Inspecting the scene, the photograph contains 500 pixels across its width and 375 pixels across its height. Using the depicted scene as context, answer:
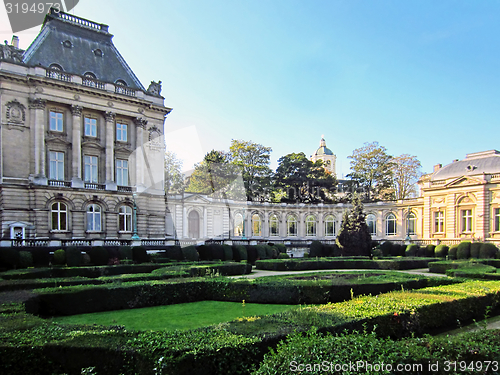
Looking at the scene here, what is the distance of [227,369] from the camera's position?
5.53 meters

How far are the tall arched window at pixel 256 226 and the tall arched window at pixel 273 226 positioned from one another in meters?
1.55

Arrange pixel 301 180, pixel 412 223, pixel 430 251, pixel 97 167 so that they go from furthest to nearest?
1. pixel 301 180
2. pixel 412 223
3. pixel 430 251
4. pixel 97 167

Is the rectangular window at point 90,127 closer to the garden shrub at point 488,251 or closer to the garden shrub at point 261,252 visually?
the garden shrub at point 261,252

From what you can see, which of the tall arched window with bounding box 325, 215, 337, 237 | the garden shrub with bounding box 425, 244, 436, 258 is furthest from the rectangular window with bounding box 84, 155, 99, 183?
the garden shrub with bounding box 425, 244, 436, 258

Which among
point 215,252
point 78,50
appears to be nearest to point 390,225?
point 215,252

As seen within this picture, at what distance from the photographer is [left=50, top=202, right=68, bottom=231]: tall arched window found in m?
30.5

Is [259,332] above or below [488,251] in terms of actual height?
above

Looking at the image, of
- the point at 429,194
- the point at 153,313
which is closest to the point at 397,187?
the point at 429,194

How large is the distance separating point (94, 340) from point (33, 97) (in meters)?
30.7

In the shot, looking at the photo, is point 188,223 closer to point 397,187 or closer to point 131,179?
point 131,179

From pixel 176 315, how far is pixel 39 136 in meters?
26.8

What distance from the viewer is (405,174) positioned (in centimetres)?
5422

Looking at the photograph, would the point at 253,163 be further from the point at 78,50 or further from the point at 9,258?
the point at 9,258

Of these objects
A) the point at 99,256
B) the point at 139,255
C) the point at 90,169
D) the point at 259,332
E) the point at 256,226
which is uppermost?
the point at 90,169
